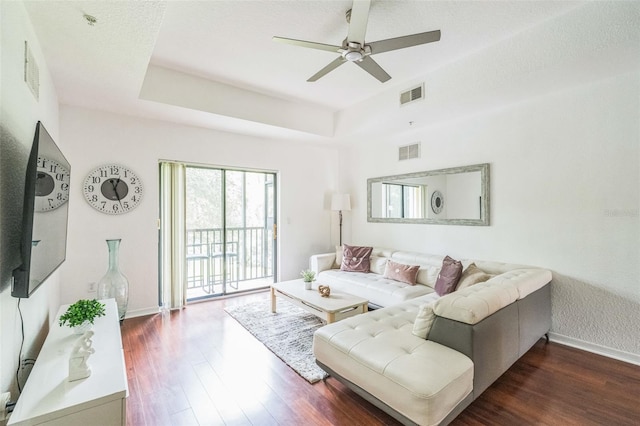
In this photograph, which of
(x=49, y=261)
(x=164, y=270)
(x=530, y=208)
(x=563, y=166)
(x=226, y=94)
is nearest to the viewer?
(x=49, y=261)

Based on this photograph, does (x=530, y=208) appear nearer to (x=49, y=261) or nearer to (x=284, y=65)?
(x=284, y=65)

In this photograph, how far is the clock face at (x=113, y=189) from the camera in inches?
135

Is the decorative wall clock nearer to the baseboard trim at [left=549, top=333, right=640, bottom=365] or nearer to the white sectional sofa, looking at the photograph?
the white sectional sofa

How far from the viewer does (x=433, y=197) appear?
13.4 ft

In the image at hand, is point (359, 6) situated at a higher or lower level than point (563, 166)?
higher

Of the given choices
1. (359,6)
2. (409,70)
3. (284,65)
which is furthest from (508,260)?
(284,65)

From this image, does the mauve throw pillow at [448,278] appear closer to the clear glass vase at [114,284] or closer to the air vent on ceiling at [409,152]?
the air vent on ceiling at [409,152]

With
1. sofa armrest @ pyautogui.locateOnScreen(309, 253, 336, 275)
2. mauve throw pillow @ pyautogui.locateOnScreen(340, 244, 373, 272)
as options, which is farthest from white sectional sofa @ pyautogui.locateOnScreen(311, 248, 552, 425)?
sofa armrest @ pyautogui.locateOnScreen(309, 253, 336, 275)

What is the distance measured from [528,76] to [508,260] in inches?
75.0

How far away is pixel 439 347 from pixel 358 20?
217 cm

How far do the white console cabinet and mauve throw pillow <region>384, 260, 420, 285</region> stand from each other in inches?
116

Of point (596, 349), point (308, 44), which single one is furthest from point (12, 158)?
point (596, 349)

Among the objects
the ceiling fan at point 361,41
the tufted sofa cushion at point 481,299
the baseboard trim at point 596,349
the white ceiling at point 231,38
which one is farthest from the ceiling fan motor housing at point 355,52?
the baseboard trim at point 596,349

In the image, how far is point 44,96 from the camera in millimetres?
2271
